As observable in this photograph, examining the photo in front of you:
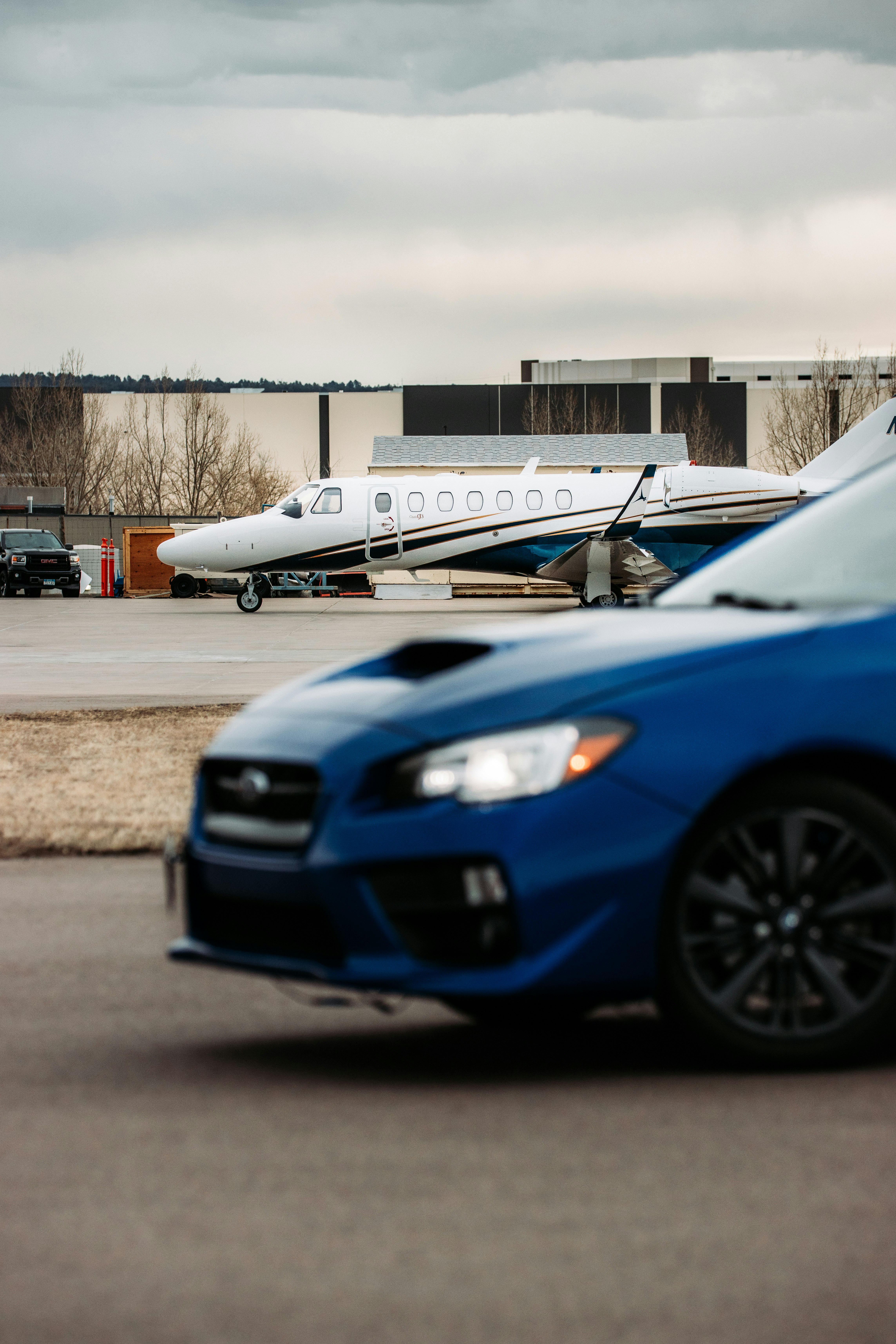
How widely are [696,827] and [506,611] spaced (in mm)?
30943

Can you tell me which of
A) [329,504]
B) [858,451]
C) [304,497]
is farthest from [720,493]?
[304,497]

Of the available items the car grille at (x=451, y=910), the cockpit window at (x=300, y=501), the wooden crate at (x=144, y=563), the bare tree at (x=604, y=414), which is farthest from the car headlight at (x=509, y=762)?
the bare tree at (x=604, y=414)

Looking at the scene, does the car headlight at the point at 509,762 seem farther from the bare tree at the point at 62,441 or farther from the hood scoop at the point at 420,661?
the bare tree at the point at 62,441

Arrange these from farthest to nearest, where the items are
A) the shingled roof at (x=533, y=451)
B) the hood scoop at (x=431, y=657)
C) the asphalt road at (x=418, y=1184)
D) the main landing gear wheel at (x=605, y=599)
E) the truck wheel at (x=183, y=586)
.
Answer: the shingled roof at (x=533, y=451), the truck wheel at (x=183, y=586), the main landing gear wheel at (x=605, y=599), the hood scoop at (x=431, y=657), the asphalt road at (x=418, y=1184)

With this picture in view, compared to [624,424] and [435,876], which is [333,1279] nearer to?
[435,876]

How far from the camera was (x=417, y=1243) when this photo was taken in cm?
341

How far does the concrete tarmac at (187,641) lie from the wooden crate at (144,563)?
587 centimetres

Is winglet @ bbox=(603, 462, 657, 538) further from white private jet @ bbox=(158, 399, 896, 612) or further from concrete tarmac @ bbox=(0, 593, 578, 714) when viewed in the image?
concrete tarmac @ bbox=(0, 593, 578, 714)

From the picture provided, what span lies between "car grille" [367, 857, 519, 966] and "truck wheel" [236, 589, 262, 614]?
3219 cm

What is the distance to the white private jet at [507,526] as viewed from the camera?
35594mm

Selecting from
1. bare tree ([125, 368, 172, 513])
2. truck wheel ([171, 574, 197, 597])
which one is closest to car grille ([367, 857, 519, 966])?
truck wheel ([171, 574, 197, 597])

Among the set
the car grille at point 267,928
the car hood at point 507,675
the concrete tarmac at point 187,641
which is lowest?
the concrete tarmac at point 187,641

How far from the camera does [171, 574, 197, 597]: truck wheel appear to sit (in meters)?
46.2

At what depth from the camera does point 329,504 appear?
117 feet
